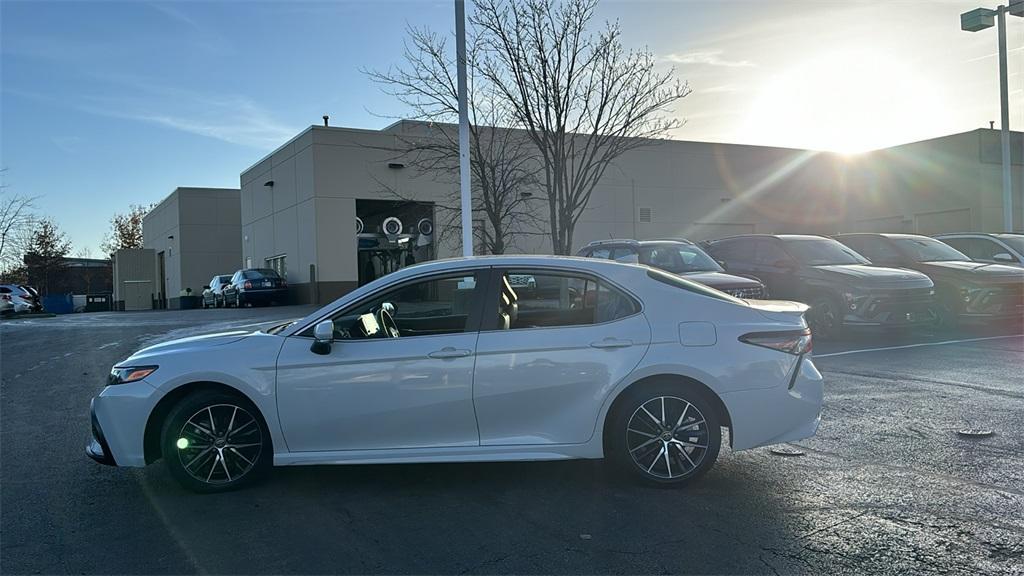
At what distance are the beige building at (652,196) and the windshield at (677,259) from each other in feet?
44.8

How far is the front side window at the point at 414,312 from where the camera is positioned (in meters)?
4.99

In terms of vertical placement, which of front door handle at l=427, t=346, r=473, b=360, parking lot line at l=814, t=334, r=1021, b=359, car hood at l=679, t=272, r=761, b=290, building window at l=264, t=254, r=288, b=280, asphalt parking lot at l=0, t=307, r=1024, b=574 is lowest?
asphalt parking lot at l=0, t=307, r=1024, b=574

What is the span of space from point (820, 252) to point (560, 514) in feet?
34.7

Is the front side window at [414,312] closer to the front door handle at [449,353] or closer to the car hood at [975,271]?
the front door handle at [449,353]

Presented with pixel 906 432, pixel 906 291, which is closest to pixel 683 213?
pixel 906 291

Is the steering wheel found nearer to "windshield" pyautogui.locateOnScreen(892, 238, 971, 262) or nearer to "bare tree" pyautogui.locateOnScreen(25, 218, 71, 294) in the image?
"windshield" pyautogui.locateOnScreen(892, 238, 971, 262)

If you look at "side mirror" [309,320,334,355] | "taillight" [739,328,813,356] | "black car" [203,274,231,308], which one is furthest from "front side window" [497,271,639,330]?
"black car" [203,274,231,308]

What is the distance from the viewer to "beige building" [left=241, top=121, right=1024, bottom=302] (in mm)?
27656

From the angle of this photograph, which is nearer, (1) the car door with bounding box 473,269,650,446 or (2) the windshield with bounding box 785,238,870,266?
(1) the car door with bounding box 473,269,650,446

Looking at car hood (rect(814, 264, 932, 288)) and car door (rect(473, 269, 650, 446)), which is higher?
car hood (rect(814, 264, 932, 288))

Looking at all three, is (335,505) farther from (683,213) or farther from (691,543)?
(683,213)

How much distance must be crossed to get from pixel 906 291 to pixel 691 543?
9882 millimetres

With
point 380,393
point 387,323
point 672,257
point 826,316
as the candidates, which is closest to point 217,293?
point 672,257

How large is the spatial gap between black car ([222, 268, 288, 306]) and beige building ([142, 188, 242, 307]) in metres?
16.7
